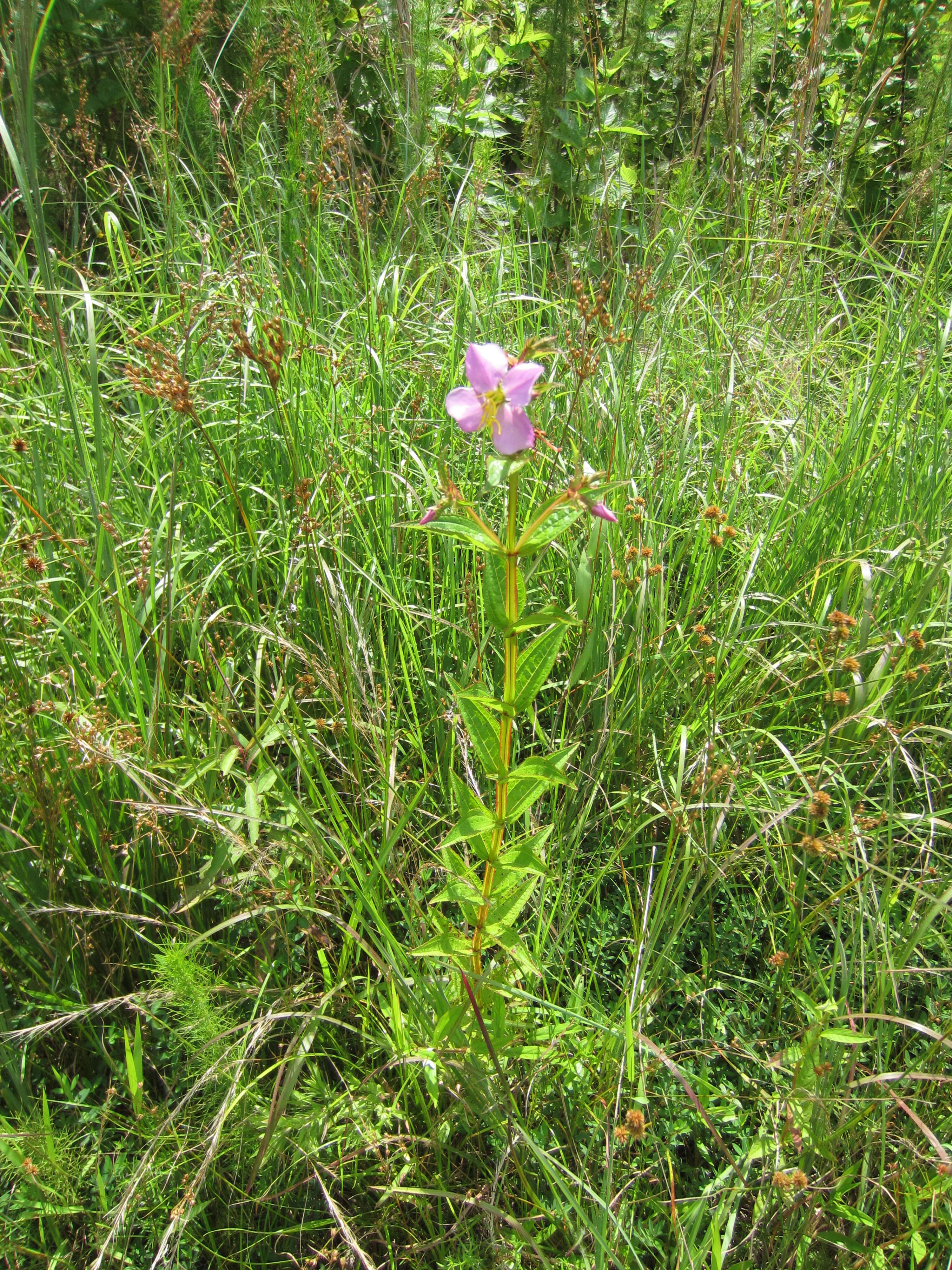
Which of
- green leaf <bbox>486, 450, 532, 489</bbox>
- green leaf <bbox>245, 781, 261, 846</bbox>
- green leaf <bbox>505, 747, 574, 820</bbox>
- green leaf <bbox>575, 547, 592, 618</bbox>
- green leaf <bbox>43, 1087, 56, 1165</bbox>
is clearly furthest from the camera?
green leaf <bbox>575, 547, 592, 618</bbox>

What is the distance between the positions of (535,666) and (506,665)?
0.05 meters

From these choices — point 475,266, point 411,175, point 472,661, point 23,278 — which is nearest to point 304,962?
point 472,661

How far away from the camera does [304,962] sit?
1445 millimetres

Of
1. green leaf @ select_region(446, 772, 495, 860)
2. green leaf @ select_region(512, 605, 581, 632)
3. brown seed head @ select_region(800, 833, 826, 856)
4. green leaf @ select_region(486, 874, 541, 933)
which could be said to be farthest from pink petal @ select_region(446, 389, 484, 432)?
brown seed head @ select_region(800, 833, 826, 856)

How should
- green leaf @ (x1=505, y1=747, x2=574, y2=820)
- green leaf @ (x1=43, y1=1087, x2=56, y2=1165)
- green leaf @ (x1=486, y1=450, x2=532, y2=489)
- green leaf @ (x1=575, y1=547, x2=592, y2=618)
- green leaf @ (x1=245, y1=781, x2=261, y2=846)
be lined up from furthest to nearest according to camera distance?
green leaf @ (x1=575, y1=547, x2=592, y2=618), green leaf @ (x1=245, y1=781, x2=261, y2=846), green leaf @ (x1=43, y1=1087, x2=56, y2=1165), green leaf @ (x1=505, y1=747, x2=574, y2=820), green leaf @ (x1=486, y1=450, x2=532, y2=489)

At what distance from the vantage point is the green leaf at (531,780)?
1.01 m

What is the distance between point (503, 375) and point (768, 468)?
160cm

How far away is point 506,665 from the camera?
108 centimetres

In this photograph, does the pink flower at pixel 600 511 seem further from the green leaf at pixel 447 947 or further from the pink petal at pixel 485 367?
the green leaf at pixel 447 947

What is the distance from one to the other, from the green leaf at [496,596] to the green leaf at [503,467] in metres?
0.12

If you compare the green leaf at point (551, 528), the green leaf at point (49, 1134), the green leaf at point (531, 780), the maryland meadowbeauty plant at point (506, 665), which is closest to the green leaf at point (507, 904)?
the maryland meadowbeauty plant at point (506, 665)

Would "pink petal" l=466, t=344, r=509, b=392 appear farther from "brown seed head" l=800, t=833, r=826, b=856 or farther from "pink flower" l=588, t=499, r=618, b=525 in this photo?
"brown seed head" l=800, t=833, r=826, b=856

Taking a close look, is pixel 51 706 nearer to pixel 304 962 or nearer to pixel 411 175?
pixel 304 962

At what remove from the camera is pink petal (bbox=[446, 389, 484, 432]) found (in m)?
0.92
